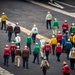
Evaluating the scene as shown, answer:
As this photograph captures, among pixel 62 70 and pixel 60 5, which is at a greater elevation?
pixel 60 5

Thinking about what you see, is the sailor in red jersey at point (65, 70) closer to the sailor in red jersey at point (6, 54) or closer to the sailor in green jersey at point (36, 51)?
the sailor in green jersey at point (36, 51)

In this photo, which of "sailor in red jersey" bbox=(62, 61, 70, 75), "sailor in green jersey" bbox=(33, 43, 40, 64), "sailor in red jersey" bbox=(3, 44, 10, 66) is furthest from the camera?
"sailor in green jersey" bbox=(33, 43, 40, 64)

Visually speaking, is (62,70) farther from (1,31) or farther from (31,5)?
(31,5)

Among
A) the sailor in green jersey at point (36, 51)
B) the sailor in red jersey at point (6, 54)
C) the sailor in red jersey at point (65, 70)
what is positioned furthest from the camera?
the sailor in green jersey at point (36, 51)

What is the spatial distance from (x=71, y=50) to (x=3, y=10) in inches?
644

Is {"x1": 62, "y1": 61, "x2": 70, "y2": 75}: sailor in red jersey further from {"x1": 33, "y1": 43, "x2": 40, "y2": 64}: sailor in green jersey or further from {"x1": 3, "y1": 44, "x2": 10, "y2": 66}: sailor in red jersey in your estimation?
{"x1": 3, "y1": 44, "x2": 10, "y2": 66}: sailor in red jersey

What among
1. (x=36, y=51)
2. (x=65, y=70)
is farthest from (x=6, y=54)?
(x=65, y=70)

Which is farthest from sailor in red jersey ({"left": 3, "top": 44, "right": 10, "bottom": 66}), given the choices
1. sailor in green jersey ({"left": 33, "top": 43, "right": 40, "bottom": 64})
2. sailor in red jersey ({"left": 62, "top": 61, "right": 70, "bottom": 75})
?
sailor in red jersey ({"left": 62, "top": 61, "right": 70, "bottom": 75})

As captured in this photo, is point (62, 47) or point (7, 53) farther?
point (62, 47)

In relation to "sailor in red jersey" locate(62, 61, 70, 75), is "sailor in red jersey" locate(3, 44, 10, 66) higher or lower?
higher

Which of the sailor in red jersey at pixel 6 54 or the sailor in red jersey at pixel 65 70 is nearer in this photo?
the sailor in red jersey at pixel 65 70

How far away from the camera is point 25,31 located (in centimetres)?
4056

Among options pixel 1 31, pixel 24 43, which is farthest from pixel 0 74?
pixel 1 31

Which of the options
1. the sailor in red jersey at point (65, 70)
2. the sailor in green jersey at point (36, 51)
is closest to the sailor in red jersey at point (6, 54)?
the sailor in green jersey at point (36, 51)
